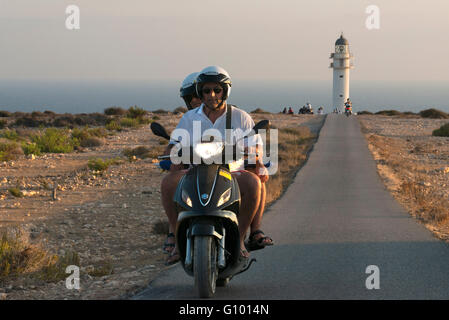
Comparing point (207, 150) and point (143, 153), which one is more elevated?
point (207, 150)

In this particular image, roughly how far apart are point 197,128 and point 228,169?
63 centimetres

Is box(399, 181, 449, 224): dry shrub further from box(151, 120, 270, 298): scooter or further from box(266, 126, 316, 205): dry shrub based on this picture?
box(151, 120, 270, 298): scooter

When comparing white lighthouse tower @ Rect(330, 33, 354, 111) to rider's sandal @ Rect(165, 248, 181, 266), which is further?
white lighthouse tower @ Rect(330, 33, 354, 111)

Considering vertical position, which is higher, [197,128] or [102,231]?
[197,128]

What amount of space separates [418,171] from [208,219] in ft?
58.3

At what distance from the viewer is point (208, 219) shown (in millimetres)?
5547

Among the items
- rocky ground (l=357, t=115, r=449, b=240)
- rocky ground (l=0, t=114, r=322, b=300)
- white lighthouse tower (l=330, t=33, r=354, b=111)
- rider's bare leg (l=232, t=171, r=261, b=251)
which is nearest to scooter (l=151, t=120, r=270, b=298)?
rider's bare leg (l=232, t=171, r=261, b=251)

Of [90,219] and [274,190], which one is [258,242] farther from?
[274,190]

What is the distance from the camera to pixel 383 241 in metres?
8.72

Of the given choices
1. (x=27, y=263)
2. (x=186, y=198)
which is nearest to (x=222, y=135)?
(x=186, y=198)

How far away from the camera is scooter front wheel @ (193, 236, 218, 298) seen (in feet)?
17.6

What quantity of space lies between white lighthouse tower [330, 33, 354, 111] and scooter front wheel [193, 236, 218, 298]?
8319 cm
